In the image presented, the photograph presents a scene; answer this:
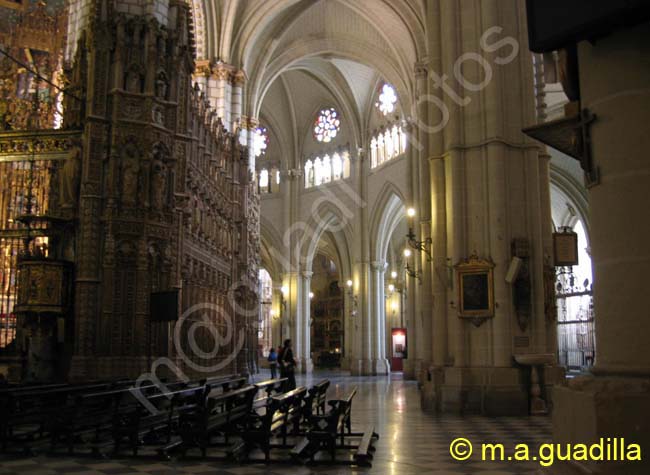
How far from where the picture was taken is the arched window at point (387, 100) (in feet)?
129

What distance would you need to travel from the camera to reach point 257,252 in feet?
94.7

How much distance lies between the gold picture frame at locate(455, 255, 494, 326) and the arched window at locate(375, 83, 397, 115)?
1020 inches

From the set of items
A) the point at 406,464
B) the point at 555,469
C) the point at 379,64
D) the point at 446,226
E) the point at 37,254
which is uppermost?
the point at 379,64

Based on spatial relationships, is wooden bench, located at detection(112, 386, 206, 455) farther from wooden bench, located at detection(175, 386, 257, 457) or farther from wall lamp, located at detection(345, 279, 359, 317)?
wall lamp, located at detection(345, 279, 359, 317)

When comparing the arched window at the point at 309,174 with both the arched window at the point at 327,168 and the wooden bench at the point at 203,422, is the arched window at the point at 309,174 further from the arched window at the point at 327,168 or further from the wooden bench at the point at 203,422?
the wooden bench at the point at 203,422

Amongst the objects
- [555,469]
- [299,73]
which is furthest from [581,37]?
[299,73]

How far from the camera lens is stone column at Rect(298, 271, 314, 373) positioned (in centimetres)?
4247

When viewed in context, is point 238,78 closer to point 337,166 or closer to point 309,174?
point 337,166

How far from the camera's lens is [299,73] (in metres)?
43.1

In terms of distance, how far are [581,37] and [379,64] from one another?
106 feet

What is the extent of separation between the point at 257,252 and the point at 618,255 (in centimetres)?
2503

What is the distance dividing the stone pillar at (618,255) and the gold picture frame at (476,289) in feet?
32.4

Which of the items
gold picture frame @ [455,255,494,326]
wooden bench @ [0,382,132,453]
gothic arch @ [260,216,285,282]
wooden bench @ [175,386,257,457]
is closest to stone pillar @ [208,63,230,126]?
gold picture frame @ [455,255,494,326]

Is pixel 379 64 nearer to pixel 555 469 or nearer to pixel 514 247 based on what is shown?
pixel 514 247
